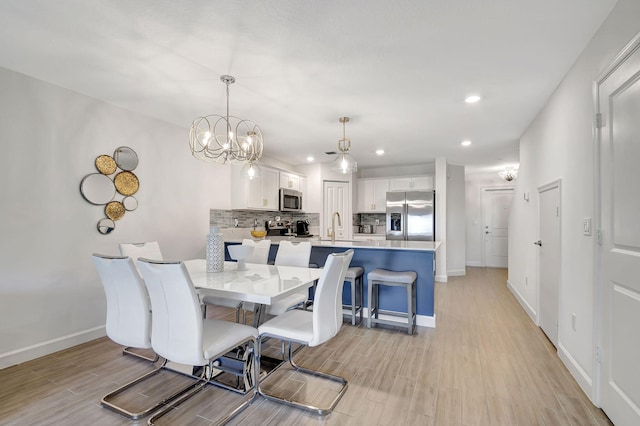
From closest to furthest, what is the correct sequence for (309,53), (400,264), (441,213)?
(309,53)
(400,264)
(441,213)

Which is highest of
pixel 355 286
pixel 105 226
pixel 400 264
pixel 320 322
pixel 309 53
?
pixel 309 53

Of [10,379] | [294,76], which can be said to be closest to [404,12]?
[294,76]

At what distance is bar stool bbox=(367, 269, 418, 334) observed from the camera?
123 inches

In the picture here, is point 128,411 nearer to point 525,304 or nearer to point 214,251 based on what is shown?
point 214,251

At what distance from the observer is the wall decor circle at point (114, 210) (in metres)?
3.14

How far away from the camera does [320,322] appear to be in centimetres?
190

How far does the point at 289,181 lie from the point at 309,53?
3681mm

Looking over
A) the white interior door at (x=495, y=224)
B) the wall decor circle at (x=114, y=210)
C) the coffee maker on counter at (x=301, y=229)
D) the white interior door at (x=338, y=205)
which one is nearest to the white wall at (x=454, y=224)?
the white interior door at (x=495, y=224)

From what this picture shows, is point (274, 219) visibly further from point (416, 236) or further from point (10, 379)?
point (10, 379)

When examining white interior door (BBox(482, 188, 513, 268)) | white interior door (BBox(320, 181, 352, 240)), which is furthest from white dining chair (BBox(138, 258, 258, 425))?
white interior door (BBox(482, 188, 513, 268))

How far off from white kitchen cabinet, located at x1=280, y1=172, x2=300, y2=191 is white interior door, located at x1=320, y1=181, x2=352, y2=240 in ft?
2.05

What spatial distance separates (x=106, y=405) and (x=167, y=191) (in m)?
2.47

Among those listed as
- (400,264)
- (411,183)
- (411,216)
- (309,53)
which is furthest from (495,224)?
(309,53)

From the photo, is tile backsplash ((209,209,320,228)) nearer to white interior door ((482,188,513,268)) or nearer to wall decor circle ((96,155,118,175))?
wall decor circle ((96,155,118,175))
